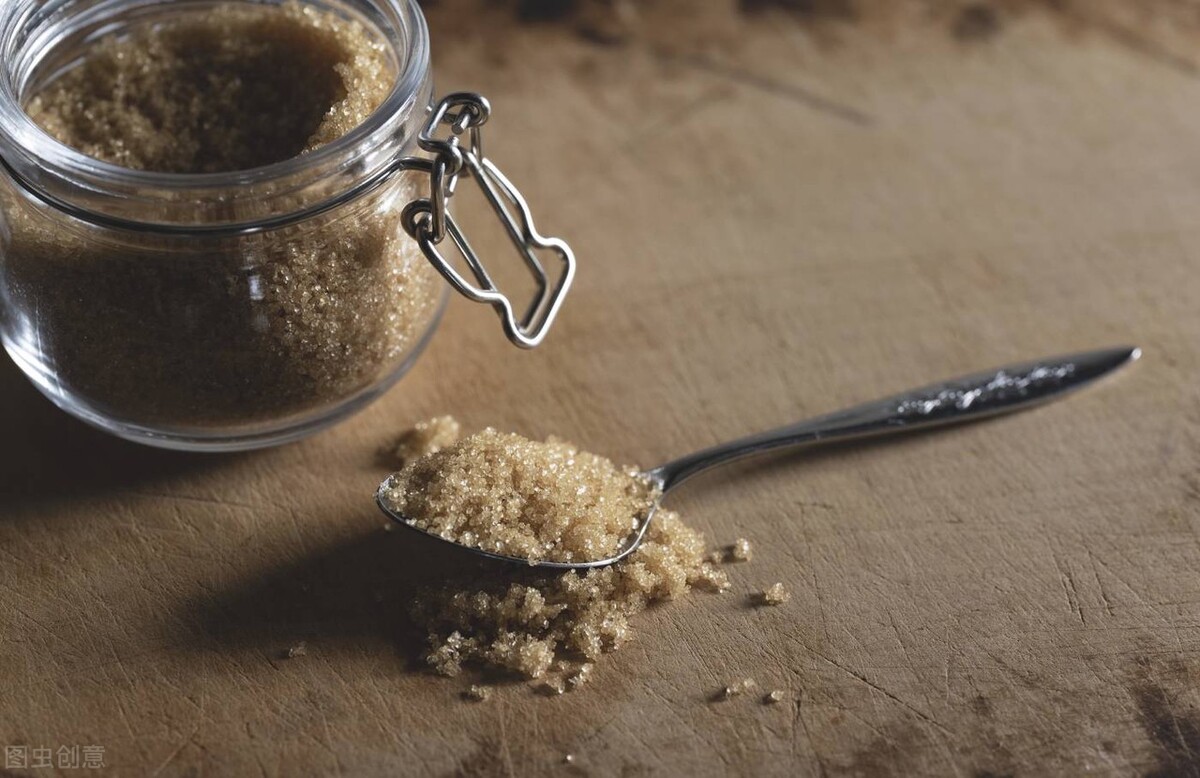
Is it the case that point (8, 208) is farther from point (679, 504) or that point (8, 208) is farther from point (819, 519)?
point (819, 519)

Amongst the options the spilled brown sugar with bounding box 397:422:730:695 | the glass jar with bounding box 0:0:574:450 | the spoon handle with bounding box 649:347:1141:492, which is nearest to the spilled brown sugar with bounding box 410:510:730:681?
the spilled brown sugar with bounding box 397:422:730:695

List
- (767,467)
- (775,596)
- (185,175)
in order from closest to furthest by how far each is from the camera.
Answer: (185,175) → (775,596) → (767,467)

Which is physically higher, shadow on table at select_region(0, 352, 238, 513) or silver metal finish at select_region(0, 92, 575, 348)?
silver metal finish at select_region(0, 92, 575, 348)

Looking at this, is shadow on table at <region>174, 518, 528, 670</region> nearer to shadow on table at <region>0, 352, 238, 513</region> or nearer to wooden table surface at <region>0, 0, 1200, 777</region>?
wooden table surface at <region>0, 0, 1200, 777</region>

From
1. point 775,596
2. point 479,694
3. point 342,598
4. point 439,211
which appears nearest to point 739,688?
point 775,596

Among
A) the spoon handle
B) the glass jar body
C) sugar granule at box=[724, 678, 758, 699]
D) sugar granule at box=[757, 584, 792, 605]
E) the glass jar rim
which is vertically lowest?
sugar granule at box=[724, 678, 758, 699]

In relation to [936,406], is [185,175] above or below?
above

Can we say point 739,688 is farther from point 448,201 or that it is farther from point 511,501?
Result: point 448,201
